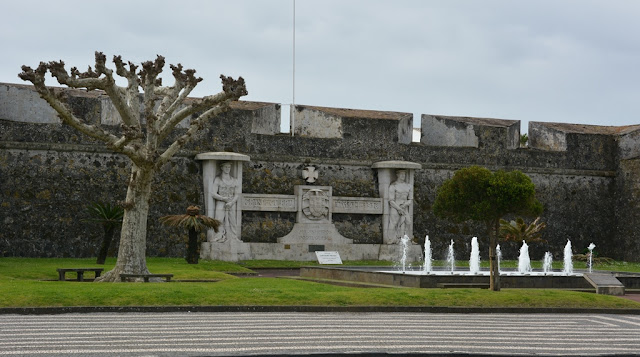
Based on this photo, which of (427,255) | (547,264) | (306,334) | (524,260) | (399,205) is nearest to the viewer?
(306,334)

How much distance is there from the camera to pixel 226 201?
27.7 metres

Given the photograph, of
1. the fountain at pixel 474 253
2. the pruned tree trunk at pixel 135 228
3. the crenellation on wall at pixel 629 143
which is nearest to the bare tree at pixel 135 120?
the pruned tree trunk at pixel 135 228

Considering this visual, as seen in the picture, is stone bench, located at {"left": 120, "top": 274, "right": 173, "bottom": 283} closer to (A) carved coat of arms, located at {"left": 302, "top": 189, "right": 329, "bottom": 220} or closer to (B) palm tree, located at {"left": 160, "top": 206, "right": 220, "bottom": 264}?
(B) palm tree, located at {"left": 160, "top": 206, "right": 220, "bottom": 264}

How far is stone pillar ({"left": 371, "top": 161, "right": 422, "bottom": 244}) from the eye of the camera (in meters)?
29.7

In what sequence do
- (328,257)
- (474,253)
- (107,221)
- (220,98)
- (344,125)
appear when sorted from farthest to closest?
(344,125) < (474,253) < (328,257) < (107,221) < (220,98)

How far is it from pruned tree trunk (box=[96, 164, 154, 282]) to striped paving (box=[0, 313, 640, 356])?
18.4 feet

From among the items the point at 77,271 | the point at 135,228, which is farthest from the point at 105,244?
the point at 135,228

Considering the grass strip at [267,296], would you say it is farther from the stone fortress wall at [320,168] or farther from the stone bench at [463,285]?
the stone fortress wall at [320,168]

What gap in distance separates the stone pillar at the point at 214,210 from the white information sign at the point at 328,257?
218cm

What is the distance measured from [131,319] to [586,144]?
23510 millimetres

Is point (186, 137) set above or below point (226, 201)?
above

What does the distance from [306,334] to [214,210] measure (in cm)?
1651

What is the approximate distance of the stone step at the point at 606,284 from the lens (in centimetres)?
1956

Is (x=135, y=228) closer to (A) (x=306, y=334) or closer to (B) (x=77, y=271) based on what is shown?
(B) (x=77, y=271)
